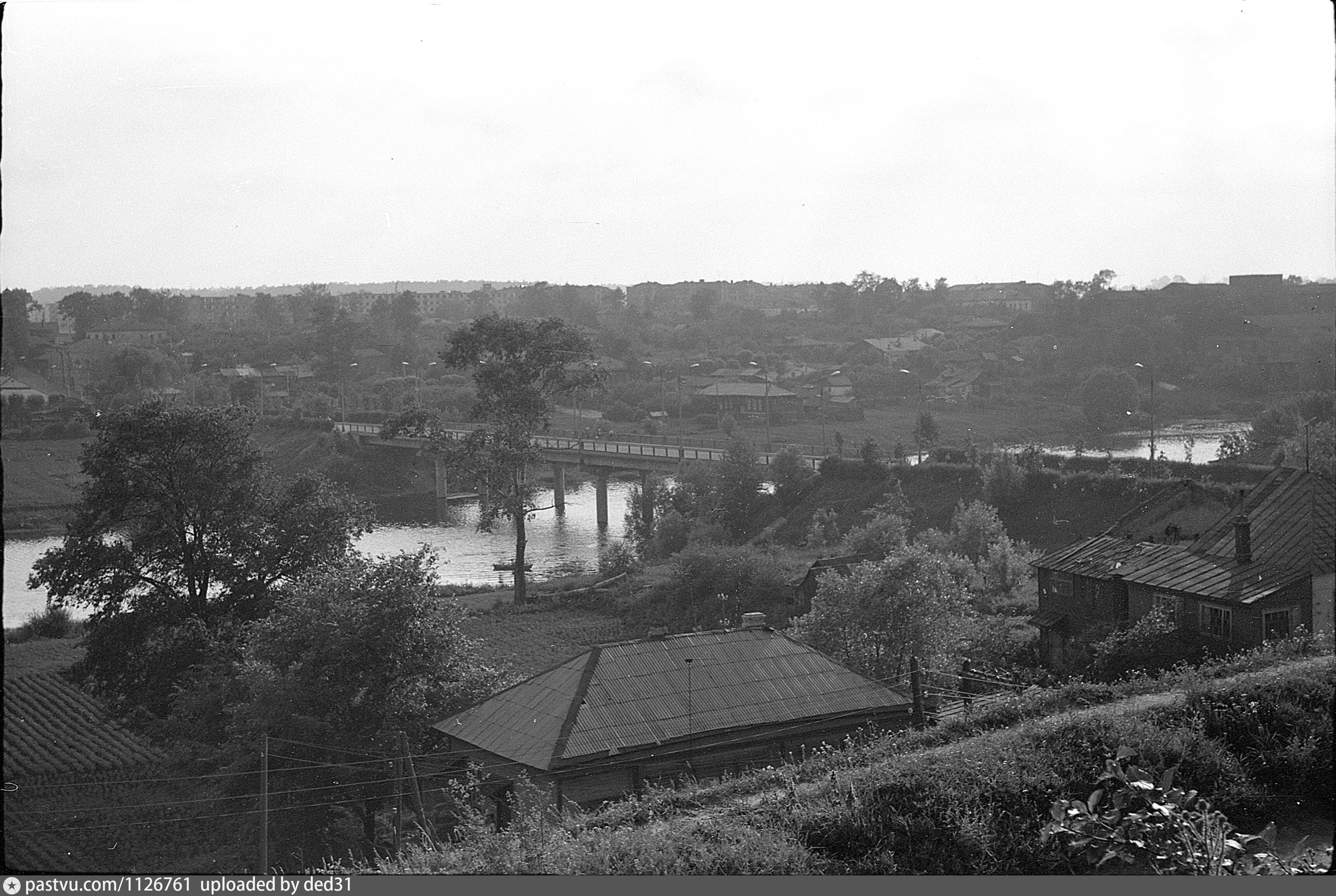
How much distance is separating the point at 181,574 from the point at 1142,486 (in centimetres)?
911

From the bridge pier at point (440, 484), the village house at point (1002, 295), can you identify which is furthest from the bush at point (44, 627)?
the village house at point (1002, 295)

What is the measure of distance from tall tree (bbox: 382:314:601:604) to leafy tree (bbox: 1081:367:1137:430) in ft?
27.4

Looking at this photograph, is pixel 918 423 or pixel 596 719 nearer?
pixel 596 719

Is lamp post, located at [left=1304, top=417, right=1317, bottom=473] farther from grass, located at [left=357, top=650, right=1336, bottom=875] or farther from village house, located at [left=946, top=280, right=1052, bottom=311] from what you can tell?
village house, located at [left=946, top=280, right=1052, bottom=311]

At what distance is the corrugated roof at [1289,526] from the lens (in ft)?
19.1

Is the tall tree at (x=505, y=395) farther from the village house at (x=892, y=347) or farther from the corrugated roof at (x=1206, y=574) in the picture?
the village house at (x=892, y=347)

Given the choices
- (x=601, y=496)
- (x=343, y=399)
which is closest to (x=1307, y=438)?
(x=601, y=496)

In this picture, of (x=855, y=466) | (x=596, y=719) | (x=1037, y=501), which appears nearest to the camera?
(x=596, y=719)

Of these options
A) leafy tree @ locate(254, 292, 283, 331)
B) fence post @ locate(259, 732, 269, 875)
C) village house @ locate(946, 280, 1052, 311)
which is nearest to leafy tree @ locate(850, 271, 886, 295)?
village house @ locate(946, 280, 1052, 311)

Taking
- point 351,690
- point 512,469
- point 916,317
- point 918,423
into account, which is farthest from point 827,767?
point 916,317

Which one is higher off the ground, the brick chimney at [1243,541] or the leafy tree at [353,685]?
the brick chimney at [1243,541]

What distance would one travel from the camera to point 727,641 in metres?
5.32

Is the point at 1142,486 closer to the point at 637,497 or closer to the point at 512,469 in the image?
the point at 637,497

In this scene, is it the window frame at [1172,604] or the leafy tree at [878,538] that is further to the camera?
the leafy tree at [878,538]
